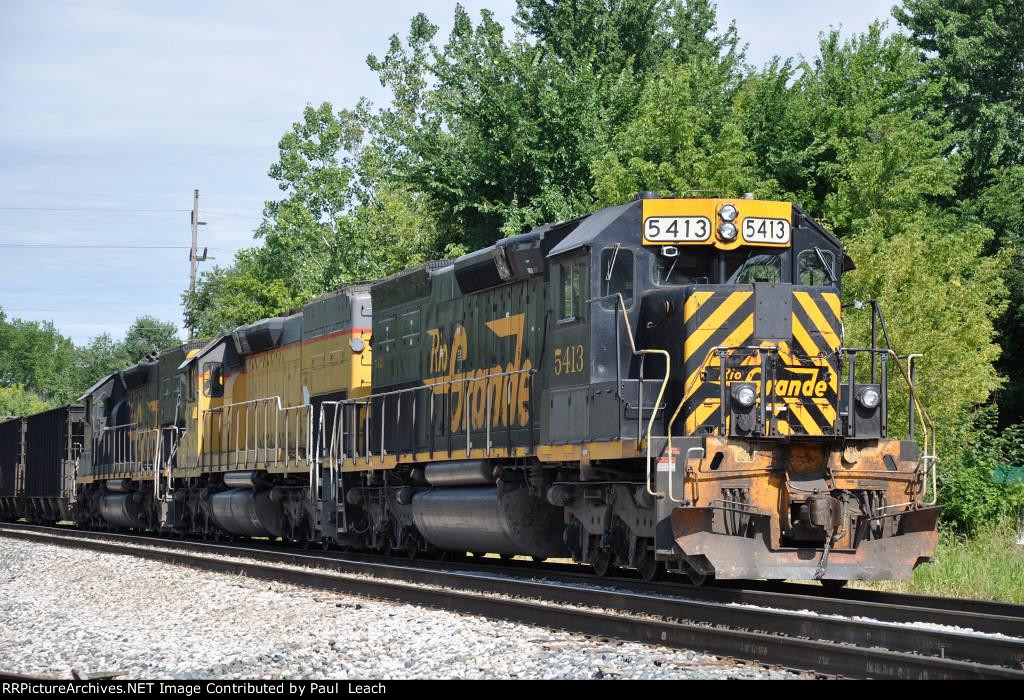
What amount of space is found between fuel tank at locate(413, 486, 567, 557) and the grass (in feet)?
11.5

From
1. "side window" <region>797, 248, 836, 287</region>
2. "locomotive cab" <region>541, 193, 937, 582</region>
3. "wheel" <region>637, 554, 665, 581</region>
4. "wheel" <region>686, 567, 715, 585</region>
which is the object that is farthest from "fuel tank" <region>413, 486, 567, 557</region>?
"side window" <region>797, 248, 836, 287</region>

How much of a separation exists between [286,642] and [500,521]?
488 cm

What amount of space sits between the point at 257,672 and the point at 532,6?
117ft

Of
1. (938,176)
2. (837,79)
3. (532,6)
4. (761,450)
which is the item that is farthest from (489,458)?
(532,6)

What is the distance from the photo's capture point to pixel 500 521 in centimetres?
1324

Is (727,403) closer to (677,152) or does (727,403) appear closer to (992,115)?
(677,152)

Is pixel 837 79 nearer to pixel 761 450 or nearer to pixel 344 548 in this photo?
pixel 344 548

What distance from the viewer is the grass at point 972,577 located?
11.6 meters

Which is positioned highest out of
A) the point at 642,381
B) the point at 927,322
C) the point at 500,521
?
the point at 927,322

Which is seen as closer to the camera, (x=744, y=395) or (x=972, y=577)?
(x=744, y=395)

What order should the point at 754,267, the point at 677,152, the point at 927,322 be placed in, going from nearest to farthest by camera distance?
the point at 754,267, the point at 927,322, the point at 677,152

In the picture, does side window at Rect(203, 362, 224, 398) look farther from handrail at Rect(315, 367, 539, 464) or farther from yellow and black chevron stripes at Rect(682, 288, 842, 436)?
yellow and black chevron stripes at Rect(682, 288, 842, 436)

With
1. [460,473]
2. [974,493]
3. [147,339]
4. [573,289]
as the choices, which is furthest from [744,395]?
[147,339]

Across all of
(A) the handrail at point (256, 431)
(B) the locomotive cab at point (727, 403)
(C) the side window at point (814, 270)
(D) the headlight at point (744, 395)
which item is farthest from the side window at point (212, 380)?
(D) the headlight at point (744, 395)
